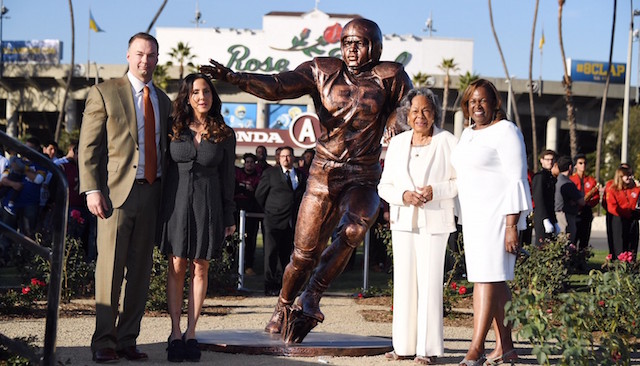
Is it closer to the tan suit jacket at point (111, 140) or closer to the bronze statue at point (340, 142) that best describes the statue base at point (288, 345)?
the bronze statue at point (340, 142)

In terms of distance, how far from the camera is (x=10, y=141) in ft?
14.6

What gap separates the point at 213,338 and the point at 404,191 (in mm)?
1927

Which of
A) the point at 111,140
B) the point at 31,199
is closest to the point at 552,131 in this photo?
the point at 31,199

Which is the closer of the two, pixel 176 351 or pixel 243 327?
pixel 176 351

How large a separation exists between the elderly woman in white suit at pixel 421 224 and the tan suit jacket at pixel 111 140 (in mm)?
1847

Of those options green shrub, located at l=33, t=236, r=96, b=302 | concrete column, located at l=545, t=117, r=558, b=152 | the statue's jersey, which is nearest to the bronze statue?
the statue's jersey

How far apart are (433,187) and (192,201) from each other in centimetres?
171

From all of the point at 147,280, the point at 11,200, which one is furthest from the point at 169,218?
the point at 11,200

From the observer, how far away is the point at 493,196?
653 cm

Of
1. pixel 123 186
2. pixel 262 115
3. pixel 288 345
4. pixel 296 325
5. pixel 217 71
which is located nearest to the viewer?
pixel 123 186

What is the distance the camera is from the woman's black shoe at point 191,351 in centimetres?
680

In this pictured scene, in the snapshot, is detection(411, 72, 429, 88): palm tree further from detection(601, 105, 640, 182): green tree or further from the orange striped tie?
the orange striped tie

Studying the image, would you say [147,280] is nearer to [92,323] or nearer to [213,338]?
[213,338]

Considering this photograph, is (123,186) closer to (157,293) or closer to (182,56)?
(157,293)
